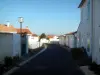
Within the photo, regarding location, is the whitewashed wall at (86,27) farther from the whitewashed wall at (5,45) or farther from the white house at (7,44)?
the whitewashed wall at (5,45)

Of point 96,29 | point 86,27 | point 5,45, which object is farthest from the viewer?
point 86,27

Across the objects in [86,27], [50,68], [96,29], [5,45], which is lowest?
Answer: [50,68]

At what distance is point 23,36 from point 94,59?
38.8ft

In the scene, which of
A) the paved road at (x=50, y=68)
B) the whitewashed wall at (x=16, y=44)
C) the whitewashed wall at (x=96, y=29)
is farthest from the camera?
the whitewashed wall at (x=16, y=44)

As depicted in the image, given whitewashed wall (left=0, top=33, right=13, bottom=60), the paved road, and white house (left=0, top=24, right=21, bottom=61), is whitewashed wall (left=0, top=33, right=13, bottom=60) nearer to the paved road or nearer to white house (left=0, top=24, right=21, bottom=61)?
white house (left=0, top=24, right=21, bottom=61)

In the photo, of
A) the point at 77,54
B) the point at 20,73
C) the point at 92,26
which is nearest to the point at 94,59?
the point at 92,26

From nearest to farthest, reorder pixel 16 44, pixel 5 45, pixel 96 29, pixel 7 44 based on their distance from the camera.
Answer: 1. pixel 96 29
2. pixel 5 45
3. pixel 7 44
4. pixel 16 44

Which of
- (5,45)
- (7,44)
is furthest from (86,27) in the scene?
(5,45)

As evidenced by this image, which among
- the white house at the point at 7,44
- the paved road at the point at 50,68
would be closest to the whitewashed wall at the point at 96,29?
the paved road at the point at 50,68

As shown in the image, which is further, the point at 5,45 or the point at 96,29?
the point at 5,45

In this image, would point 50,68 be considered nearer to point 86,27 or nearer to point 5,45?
point 5,45

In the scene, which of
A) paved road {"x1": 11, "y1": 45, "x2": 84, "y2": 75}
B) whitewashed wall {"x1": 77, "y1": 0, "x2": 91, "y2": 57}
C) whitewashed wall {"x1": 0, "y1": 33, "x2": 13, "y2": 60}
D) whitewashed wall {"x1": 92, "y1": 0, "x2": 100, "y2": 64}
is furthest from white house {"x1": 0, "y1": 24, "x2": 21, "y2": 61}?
whitewashed wall {"x1": 92, "y1": 0, "x2": 100, "y2": 64}

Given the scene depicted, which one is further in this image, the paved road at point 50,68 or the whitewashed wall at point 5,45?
the whitewashed wall at point 5,45

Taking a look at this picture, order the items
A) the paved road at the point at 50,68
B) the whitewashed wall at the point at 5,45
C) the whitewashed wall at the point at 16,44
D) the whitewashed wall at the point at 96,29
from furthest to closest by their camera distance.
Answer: the whitewashed wall at the point at 16,44 → the whitewashed wall at the point at 5,45 → the whitewashed wall at the point at 96,29 → the paved road at the point at 50,68
